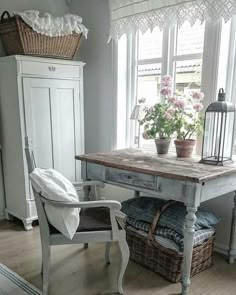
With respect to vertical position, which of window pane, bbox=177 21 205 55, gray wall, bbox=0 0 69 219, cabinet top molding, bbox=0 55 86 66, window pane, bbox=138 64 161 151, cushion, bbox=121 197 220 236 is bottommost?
cushion, bbox=121 197 220 236

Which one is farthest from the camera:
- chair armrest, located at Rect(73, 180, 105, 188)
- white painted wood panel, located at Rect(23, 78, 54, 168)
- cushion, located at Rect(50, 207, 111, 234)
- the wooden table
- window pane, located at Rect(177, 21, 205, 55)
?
white painted wood panel, located at Rect(23, 78, 54, 168)

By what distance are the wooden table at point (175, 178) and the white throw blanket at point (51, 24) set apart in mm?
1188

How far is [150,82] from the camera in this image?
2.75 metres

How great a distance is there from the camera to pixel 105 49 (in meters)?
2.92

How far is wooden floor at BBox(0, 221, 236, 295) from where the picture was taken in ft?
6.17

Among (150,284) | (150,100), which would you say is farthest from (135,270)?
(150,100)

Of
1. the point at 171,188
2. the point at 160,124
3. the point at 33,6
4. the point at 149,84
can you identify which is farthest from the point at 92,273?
the point at 33,6

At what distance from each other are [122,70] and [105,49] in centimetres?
29

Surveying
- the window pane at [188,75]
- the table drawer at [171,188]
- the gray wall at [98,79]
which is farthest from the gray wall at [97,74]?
the table drawer at [171,188]

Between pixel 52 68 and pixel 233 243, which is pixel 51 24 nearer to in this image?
pixel 52 68

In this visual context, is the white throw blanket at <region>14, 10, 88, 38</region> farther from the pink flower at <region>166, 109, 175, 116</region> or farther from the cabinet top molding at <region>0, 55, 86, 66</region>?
the pink flower at <region>166, 109, 175, 116</region>

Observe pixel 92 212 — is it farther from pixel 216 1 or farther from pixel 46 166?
pixel 216 1

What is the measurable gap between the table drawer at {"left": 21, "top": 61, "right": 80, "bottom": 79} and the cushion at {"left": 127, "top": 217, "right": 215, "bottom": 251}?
1.50 m

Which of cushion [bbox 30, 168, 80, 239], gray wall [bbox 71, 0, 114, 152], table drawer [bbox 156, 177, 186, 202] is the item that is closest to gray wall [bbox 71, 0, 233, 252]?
gray wall [bbox 71, 0, 114, 152]
